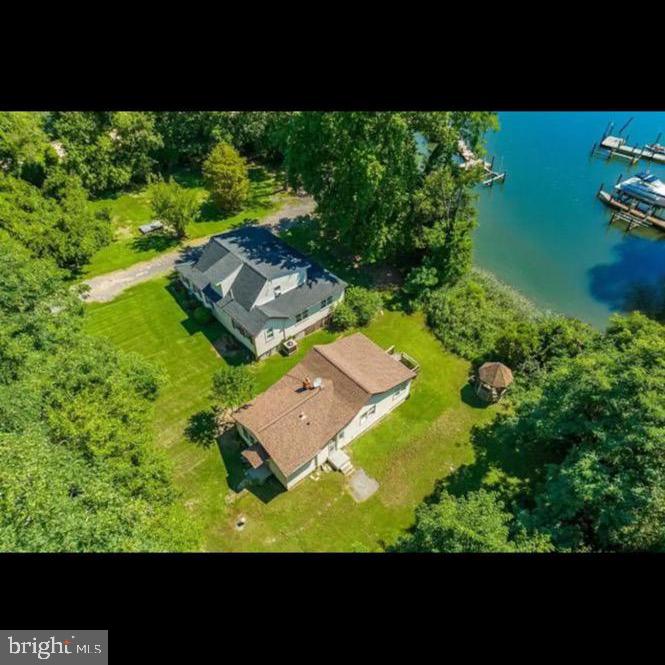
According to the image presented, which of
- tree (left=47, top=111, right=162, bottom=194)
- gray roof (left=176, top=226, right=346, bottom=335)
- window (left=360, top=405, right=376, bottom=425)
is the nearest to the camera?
window (left=360, top=405, right=376, bottom=425)

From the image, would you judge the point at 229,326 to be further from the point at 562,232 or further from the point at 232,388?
the point at 562,232

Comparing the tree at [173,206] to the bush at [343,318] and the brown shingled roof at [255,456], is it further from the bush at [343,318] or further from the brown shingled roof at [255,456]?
the brown shingled roof at [255,456]

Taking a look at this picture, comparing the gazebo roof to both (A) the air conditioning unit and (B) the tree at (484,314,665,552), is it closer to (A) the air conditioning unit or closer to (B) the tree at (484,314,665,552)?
(B) the tree at (484,314,665,552)

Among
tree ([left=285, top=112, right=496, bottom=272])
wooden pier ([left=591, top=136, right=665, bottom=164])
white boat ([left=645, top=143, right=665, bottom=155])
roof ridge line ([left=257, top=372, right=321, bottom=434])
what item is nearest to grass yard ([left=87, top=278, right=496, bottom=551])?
roof ridge line ([left=257, top=372, right=321, bottom=434])

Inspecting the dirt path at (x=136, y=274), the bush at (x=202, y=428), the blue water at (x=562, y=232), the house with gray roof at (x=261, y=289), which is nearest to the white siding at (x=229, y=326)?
the house with gray roof at (x=261, y=289)

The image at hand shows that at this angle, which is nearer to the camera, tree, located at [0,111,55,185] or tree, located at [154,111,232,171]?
tree, located at [0,111,55,185]
